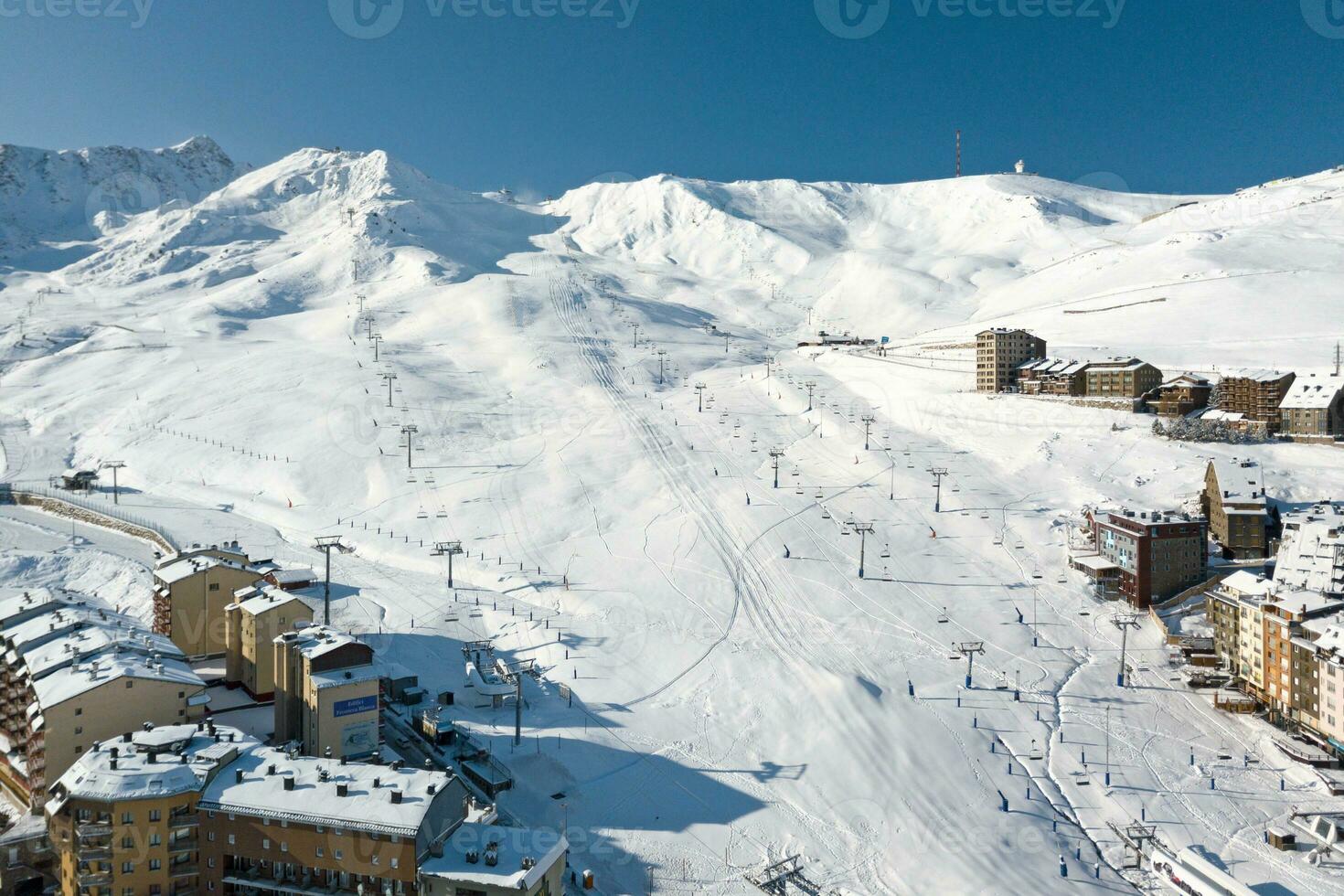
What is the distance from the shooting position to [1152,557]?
40312mm

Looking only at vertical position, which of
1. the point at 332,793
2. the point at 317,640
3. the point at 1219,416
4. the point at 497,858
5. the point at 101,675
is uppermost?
the point at 1219,416

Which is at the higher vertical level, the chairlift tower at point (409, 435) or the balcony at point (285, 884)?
the chairlift tower at point (409, 435)

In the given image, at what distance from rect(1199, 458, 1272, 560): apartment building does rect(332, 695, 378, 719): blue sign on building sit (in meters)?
39.8

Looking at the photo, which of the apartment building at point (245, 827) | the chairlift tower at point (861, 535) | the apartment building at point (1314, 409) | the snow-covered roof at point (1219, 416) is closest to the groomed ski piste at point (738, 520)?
the chairlift tower at point (861, 535)

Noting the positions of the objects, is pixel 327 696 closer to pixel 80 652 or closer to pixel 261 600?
pixel 80 652

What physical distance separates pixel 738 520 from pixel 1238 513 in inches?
950

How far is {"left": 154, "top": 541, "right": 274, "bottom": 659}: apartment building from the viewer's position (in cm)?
3500

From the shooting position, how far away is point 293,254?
150 m

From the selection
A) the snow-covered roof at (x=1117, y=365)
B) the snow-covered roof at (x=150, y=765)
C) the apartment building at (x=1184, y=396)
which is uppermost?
the snow-covered roof at (x=1117, y=365)

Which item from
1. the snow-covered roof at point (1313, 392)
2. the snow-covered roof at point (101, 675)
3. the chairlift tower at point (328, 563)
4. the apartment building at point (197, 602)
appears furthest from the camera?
the snow-covered roof at point (1313, 392)

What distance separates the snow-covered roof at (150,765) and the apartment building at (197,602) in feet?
43.5

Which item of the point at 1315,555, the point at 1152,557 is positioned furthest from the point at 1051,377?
the point at 1315,555

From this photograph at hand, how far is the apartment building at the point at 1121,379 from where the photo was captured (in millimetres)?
61250

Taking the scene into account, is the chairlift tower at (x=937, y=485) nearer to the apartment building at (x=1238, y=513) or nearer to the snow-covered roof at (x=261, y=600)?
the apartment building at (x=1238, y=513)
